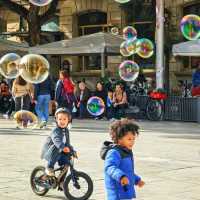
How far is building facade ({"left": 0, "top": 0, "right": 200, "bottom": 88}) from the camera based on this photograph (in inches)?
1030

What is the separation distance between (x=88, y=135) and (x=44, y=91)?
2.50 metres

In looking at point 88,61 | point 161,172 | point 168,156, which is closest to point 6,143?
point 168,156

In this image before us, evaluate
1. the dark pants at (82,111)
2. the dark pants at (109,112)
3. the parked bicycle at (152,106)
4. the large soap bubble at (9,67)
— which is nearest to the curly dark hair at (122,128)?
the large soap bubble at (9,67)

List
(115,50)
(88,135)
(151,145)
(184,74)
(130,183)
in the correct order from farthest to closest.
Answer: (184,74), (115,50), (88,135), (151,145), (130,183)

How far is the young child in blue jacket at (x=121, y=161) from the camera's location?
205 inches

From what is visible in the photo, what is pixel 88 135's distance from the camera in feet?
49.2

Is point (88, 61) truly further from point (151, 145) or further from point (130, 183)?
point (130, 183)

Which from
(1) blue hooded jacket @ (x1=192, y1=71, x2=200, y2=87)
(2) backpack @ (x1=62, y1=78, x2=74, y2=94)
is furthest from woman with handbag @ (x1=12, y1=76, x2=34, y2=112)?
(1) blue hooded jacket @ (x1=192, y1=71, x2=200, y2=87)

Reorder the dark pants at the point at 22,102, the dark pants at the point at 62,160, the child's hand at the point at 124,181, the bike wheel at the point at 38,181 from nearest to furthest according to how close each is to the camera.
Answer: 1. the child's hand at the point at 124,181
2. the dark pants at the point at 62,160
3. the bike wheel at the point at 38,181
4. the dark pants at the point at 22,102

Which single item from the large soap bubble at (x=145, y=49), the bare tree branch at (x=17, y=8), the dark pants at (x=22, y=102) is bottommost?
the dark pants at (x=22, y=102)

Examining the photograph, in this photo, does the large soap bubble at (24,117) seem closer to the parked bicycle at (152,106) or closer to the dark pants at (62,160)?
the parked bicycle at (152,106)

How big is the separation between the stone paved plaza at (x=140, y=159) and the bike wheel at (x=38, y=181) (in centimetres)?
7

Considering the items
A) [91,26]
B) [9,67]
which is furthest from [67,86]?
[91,26]

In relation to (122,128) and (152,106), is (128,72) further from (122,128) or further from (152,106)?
(122,128)
